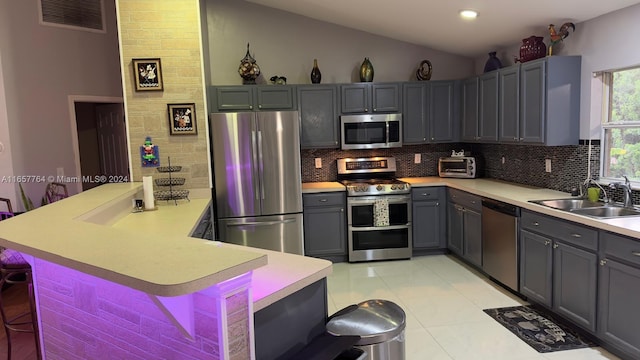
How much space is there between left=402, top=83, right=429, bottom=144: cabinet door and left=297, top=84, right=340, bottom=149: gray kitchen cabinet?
847mm

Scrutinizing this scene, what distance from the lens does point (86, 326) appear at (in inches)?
73.3

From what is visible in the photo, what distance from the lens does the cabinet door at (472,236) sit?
171 inches

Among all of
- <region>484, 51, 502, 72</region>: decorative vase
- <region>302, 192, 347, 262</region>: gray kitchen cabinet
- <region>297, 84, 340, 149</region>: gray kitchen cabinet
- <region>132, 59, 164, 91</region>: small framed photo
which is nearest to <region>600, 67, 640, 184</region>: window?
<region>484, 51, 502, 72</region>: decorative vase

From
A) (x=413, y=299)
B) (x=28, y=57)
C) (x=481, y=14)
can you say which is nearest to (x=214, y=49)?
(x=28, y=57)

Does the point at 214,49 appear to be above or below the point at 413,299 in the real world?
above

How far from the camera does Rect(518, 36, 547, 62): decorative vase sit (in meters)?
3.96

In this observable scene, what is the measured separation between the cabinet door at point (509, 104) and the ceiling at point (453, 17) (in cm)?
43

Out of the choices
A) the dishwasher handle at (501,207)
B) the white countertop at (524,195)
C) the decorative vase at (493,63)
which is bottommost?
the dishwasher handle at (501,207)

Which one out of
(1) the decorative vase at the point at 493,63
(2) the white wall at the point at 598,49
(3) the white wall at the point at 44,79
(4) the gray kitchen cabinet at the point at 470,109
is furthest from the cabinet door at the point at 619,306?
(3) the white wall at the point at 44,79

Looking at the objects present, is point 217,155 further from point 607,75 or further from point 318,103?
A: point 607,75

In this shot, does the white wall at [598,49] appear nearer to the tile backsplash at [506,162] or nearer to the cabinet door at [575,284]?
the tile backsplash at [506,162]

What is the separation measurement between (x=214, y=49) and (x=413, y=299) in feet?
12.0

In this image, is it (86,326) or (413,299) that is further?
(413,299)

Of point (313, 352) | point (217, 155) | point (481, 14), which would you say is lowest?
point (313, 352)
